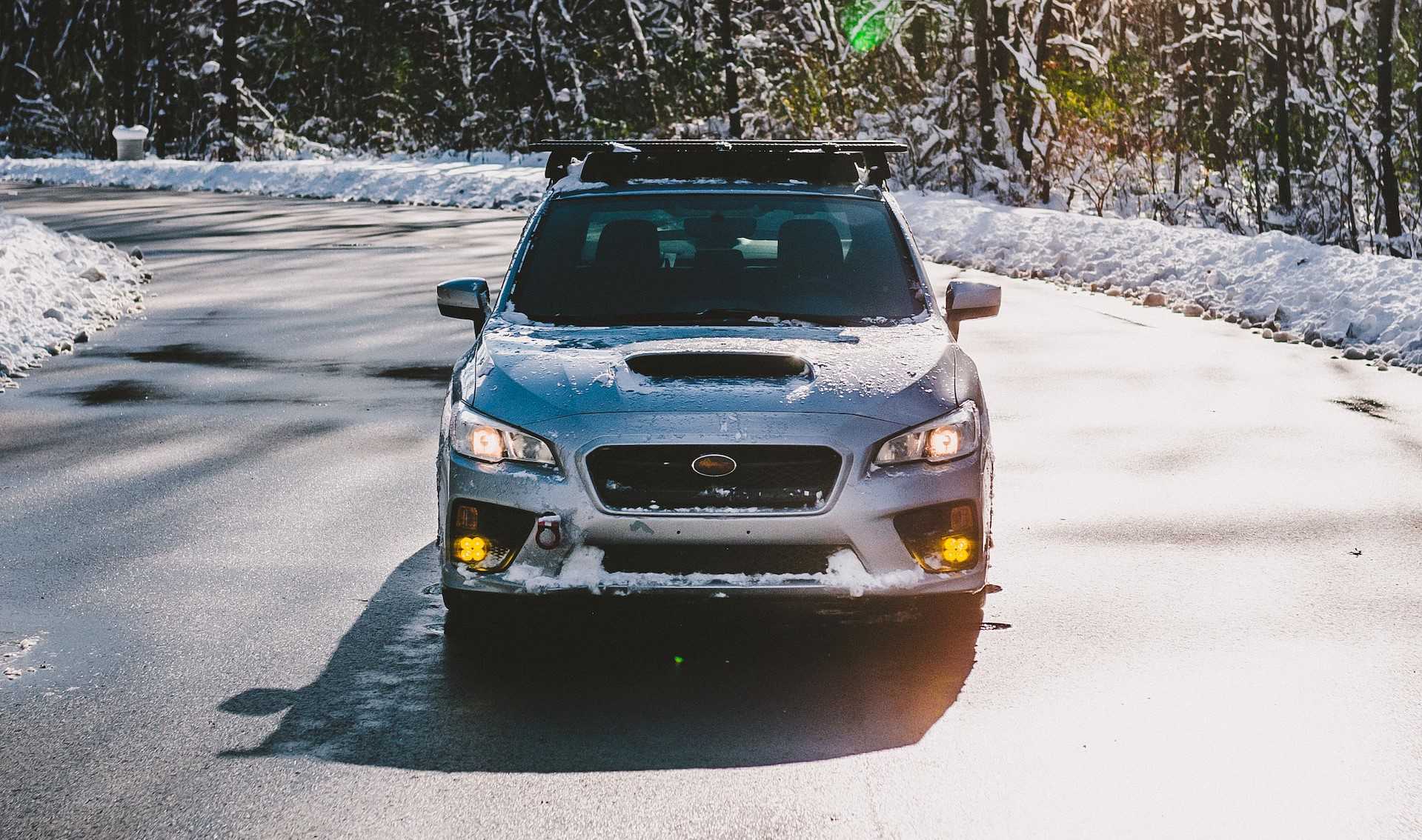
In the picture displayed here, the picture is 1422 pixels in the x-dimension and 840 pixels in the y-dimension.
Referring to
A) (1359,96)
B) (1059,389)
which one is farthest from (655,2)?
(1059,389)

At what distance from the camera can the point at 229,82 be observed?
176 feet

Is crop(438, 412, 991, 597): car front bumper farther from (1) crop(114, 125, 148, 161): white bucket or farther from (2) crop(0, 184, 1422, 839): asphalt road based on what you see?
(1) crop(114, 125, 148, 161): white bucket

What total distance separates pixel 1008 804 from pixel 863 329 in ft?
8.03

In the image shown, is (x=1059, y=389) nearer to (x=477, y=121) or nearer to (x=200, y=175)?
(x=200, y=175)

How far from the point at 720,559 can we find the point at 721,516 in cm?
14

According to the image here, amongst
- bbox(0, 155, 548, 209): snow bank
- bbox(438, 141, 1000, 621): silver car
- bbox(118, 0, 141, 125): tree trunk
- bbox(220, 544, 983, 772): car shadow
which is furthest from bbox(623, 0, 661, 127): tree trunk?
bbox(220, 544, 983, 772): car shadow

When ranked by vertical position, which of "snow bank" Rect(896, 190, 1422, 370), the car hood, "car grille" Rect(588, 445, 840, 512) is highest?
the car hood

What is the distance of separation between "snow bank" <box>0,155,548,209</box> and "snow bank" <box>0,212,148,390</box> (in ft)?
43.7

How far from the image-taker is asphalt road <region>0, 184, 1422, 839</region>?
15.9 feet

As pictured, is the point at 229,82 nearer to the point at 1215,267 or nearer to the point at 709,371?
the point at 1215,267

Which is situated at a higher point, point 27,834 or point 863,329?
point 863,329

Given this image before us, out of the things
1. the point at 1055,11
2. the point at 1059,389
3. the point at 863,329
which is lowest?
the point at 1059,389

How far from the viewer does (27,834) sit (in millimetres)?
4641

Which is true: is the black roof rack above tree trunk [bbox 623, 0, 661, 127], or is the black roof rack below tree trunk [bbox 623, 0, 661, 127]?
below
